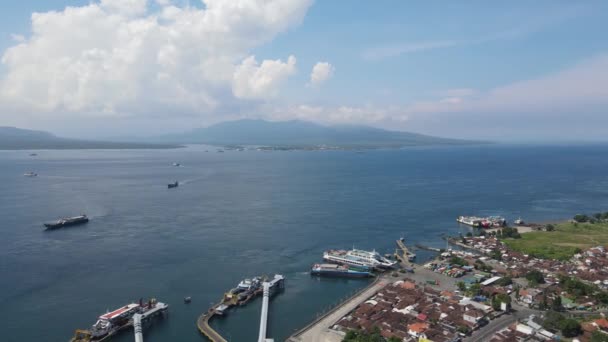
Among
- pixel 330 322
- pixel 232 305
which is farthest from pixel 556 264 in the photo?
pixel 232 305

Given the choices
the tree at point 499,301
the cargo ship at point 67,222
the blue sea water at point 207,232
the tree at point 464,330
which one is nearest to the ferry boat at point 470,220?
the blue sea water at point 207,232

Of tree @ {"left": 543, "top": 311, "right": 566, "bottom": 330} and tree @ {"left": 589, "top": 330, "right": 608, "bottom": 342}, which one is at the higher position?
tree @ {"left": 589, "top": 330, "right": 608, "bottom": 342}

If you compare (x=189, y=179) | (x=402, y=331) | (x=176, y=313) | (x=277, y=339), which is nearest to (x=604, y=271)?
(x=402, y=331)

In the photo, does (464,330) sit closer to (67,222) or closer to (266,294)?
(266,294)

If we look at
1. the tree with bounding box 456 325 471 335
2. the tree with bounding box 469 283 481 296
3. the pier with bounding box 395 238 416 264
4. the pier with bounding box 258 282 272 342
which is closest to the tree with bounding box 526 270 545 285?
the tree with bounding box 469 283 481 296

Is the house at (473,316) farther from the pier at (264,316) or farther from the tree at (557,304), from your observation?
the pier at (264,316)

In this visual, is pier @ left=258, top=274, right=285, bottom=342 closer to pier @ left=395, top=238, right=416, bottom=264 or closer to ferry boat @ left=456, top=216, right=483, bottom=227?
pier @ left=395, top=238, right=416, bottom=264
